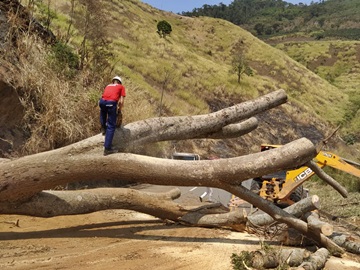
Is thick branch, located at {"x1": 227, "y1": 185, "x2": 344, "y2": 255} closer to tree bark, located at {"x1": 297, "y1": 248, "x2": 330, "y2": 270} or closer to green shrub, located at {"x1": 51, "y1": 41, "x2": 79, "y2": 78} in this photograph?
tree bark, located at {"x1": 297, "y1": 248, "x2": 330, "y2": 270}

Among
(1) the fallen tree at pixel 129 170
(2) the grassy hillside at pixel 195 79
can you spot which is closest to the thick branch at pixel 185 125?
(1) the fallen tree at pixel 129 170

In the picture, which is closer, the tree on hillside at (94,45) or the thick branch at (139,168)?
the thick branch at (139,168)

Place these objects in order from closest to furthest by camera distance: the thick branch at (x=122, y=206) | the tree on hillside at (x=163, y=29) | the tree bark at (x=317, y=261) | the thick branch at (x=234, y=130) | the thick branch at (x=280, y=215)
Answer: the tree bark at (x=317, y=261) < the thick branch at (x=280, y=215) < the thick branch at (x=122, y=206) < the thick branch at (x=234, y=130) < the tree on hillside at (x=163, y=29)

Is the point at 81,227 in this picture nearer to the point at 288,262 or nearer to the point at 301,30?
the point at 288,262

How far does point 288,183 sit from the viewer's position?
10.1 metres

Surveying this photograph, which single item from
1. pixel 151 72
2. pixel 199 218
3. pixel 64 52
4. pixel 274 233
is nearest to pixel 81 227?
pixel 199 218

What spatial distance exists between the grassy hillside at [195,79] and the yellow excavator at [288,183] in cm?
460

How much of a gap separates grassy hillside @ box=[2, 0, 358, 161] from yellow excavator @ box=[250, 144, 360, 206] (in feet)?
15.1

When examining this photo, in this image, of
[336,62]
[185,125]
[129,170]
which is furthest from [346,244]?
[336,62]

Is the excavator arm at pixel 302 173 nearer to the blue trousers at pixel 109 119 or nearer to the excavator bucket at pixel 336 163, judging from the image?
the excavator bucket at pixel 336 163

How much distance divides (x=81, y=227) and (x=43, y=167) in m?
1.46

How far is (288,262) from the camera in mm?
5816

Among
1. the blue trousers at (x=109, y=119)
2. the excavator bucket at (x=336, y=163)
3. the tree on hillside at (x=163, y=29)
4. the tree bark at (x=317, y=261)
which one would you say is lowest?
the tree bark at (x=317, y=261)

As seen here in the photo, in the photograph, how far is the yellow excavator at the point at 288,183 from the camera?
32.2 feet
